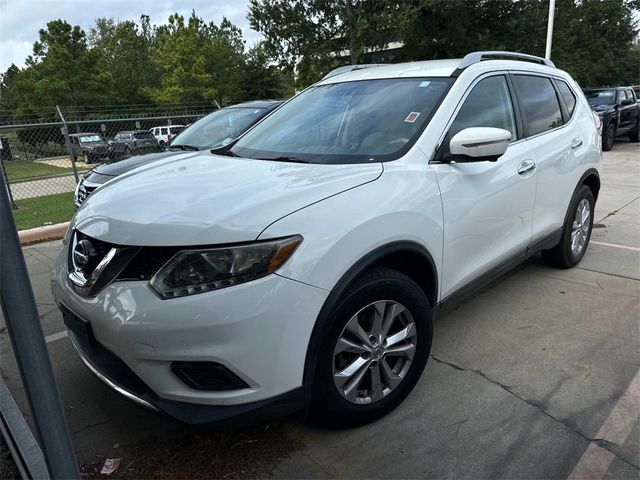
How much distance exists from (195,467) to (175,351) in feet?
2.30

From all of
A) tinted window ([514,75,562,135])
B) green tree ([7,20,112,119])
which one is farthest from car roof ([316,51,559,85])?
green tree ([7,20,112,119])

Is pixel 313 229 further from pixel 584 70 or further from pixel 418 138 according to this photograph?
pixel 584 70

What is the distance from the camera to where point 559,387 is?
275 cm

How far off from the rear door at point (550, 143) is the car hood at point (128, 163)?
3287 mm

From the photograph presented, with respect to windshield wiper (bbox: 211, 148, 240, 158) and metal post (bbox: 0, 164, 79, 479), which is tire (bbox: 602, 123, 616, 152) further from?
metal post (bbox: 0, 164, 79, 479)

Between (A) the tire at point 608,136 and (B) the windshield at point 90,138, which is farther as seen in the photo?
(A) the tire at point 608,136

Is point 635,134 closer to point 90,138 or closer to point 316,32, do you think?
point 316,32

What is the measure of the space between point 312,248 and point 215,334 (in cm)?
50

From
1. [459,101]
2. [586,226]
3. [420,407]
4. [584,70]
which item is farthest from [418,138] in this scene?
Answer: [584,70]

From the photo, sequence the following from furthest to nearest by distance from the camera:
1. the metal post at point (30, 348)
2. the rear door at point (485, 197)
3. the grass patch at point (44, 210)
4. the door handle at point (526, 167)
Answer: the grass patch at point (44, 210), the door handle at point (526, 167), the rear door at point (485, 197), the metal post at point (30, 348)

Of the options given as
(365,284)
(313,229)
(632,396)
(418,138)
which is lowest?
(632,396)

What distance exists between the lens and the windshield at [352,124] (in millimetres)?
2742

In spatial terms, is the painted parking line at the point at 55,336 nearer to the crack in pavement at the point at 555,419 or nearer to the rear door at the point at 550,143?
the crack in pavement at the point at 555,419

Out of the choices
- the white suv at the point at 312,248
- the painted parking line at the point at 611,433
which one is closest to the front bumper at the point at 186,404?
the white suv at the point at 312,248
